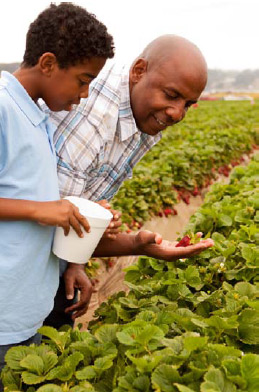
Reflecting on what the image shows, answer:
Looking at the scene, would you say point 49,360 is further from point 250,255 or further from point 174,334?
point 250,255

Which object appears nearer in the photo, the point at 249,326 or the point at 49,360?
the point at 49,360

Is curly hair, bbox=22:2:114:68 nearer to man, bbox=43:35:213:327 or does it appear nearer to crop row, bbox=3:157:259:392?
man, bbox=43:35:213:327

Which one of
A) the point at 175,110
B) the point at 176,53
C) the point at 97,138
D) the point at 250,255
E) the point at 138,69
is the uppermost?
the point at 176,53

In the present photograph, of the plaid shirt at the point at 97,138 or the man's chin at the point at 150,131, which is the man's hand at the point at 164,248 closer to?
the plaid shirt at the point at 97,138

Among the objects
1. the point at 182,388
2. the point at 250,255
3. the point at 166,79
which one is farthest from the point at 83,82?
the point at 250,255

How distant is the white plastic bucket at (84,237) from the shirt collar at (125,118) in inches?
15.7

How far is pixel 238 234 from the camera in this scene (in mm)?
2873

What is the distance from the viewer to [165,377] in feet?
4.61

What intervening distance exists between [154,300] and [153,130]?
75cm

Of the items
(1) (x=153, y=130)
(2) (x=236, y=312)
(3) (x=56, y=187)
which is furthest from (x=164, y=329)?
(1) (x=153, y=130)

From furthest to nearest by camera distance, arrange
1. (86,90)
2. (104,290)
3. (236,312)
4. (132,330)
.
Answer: (104,290), (236,312), (86,90), (132,330)

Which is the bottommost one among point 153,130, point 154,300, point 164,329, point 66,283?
point 66,283

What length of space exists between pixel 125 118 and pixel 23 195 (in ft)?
2.06

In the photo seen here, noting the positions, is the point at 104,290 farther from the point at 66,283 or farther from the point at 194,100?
the point at 194,100
